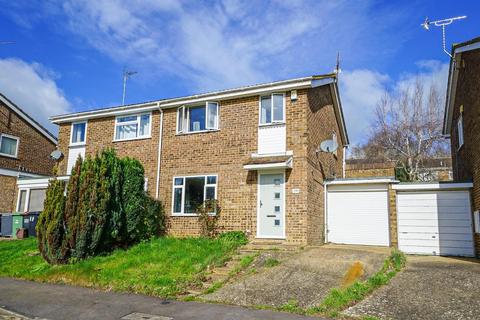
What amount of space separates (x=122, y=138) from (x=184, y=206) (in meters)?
4.53

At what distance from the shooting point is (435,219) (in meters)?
13.3

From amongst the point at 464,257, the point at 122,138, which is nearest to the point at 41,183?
the point at 122,138

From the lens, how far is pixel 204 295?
8258 mm

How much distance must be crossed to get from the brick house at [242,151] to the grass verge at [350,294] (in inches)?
144

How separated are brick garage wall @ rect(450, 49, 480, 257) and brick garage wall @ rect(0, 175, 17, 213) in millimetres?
20810

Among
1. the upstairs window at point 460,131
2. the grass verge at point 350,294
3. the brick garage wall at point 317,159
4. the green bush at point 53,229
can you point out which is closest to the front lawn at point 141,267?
the green bush at point 53,229

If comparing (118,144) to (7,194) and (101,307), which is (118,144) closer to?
(7,194)

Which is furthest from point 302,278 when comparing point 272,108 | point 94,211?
point 272,108

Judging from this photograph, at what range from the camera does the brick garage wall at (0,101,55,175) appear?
21953mm

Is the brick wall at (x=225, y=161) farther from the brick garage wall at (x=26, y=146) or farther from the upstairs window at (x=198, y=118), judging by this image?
the brick garage wall at (x=26, y=146)

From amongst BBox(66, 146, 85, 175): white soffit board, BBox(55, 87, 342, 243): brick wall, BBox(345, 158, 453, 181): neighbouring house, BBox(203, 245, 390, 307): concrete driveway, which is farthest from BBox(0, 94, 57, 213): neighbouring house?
BBox(345, 158, 453, 181): neighbouring house

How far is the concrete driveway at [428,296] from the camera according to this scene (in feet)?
21.9

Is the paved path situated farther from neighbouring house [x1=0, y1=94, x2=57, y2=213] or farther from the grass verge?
neighbouring house [x1=0, y1=94, x2=57, y2=213]

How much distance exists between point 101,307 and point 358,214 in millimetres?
9712
